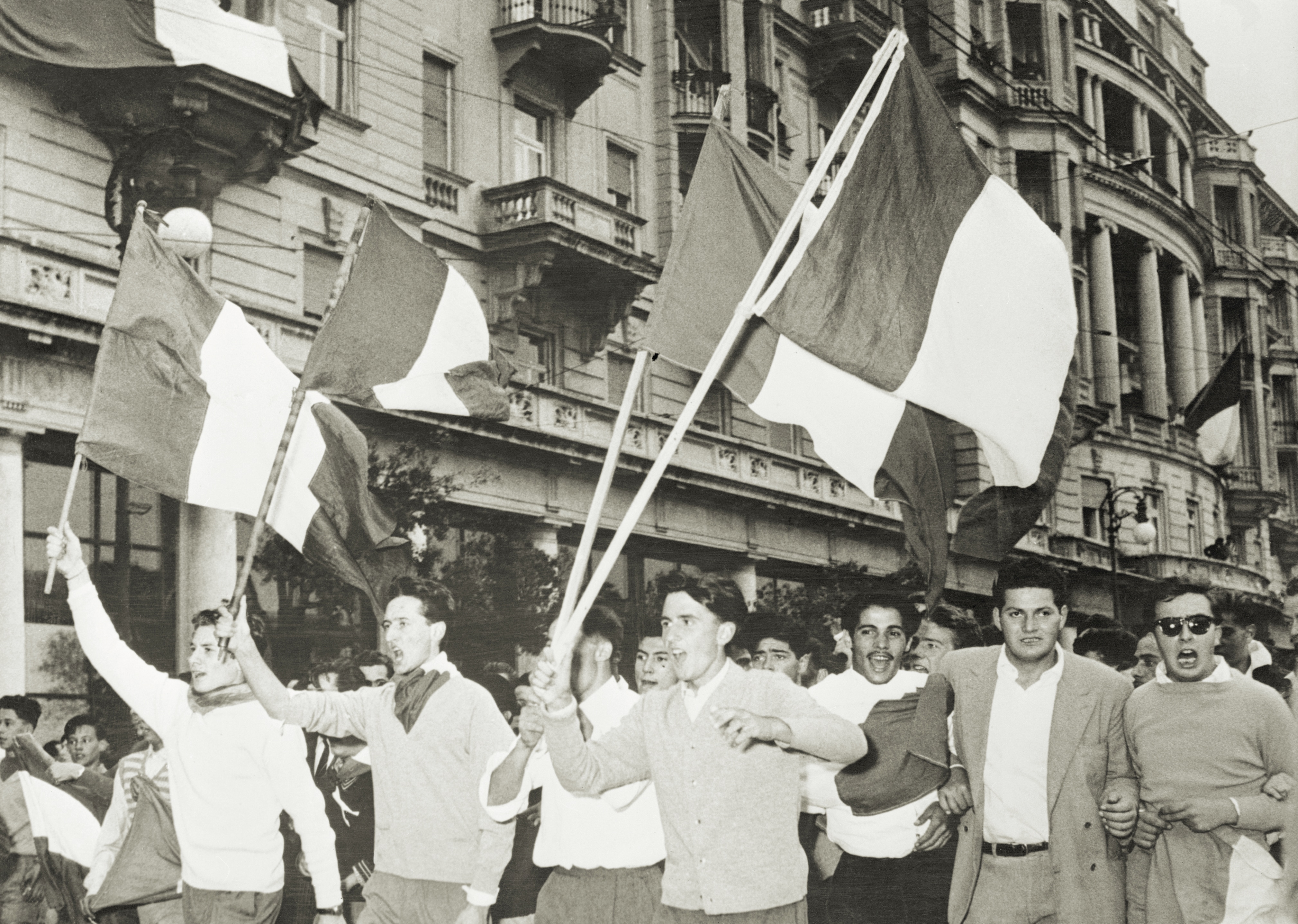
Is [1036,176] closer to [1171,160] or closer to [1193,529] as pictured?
[1171,160]

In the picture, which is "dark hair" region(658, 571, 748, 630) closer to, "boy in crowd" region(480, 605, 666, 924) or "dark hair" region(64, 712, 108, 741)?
"boy in crowd" region(480, 605, 666, 924)

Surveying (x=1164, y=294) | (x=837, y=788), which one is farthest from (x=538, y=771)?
(x=1164, y=294)

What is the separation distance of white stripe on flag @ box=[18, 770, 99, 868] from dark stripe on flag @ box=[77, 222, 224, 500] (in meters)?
1.73

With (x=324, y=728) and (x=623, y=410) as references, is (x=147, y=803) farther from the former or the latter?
(x=623, y=410)

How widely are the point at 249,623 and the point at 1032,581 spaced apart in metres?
3.93

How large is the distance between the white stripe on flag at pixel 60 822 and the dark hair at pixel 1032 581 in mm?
4554

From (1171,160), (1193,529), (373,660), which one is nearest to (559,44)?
(373,660)

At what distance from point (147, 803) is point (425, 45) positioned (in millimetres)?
11036

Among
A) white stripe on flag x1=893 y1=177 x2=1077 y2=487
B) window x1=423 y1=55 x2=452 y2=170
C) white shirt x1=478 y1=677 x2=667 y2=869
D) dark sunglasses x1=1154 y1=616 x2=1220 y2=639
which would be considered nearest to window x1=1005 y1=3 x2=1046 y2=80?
window x1=423 y1=55 x2=452 y2=170

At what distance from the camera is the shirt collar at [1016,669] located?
5.36m

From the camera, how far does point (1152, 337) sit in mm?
30297

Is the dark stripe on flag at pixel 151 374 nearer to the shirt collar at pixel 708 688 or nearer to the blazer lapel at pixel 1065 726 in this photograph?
the shirt collar at pixel 708 688

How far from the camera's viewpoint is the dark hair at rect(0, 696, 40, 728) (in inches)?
313

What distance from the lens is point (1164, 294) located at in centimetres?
3077
